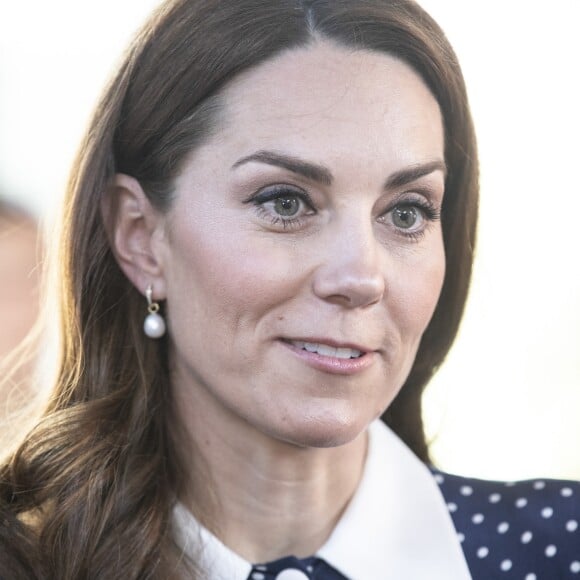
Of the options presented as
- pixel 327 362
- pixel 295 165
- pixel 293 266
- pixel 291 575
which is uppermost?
pixel 295 165

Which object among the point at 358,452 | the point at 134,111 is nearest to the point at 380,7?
the point at 134,111

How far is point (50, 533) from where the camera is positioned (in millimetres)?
1970

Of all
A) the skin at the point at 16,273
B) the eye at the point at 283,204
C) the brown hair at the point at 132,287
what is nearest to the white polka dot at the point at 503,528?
the brown hair at the point at 132,287

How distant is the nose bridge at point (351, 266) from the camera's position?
1852mm

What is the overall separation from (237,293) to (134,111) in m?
0.41

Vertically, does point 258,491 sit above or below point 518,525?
below

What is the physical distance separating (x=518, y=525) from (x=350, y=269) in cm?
66

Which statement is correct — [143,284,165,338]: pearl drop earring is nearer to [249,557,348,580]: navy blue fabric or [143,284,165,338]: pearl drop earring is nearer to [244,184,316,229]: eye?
[244,184,316,229]: eye

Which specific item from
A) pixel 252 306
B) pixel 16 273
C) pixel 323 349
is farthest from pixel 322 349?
pixel 16 273

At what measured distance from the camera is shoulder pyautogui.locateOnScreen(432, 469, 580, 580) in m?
2.12

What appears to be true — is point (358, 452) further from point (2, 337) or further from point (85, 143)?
point (2, 337)

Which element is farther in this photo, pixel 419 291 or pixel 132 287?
pixel 132 287

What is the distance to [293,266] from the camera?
1.88 meters

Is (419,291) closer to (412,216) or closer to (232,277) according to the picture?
(412,216)
